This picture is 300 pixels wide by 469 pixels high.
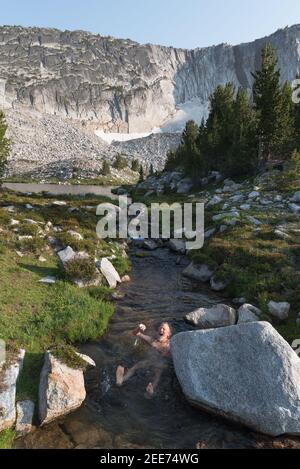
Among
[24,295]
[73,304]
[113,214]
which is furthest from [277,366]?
[113,214]

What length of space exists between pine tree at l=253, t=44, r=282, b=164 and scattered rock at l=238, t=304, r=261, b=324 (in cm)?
3817

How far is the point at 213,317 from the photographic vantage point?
1439cm

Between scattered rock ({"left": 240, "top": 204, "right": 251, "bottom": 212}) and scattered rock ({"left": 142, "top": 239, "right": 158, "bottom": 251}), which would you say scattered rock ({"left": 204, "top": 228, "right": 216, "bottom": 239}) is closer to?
scattered rock ({"left": 142, "top": 239, "right": 158, "bottom": 251})

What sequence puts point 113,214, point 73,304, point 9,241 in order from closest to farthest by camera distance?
point 73,304
point 9,241
point 113,214

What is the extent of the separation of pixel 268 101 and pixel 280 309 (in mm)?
40180

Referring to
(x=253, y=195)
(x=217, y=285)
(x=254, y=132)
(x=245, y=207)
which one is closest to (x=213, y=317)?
(x=217, y=285)

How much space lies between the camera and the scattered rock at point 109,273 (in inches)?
725

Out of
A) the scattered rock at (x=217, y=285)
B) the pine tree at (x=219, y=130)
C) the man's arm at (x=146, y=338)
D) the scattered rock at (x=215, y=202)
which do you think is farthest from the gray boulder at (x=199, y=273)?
the pine tree at (x=219, y=130)

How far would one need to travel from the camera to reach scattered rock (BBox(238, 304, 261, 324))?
13.8m

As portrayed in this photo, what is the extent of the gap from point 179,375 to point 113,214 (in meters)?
26.1

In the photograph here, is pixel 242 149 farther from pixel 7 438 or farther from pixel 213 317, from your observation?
pixel 7 438

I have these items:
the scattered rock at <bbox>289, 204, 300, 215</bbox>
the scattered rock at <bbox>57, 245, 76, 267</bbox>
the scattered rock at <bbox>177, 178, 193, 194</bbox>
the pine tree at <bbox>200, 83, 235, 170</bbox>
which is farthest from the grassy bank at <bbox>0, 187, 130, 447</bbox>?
the pine tree at <bbox>200, 83, 235, 170</bbox>

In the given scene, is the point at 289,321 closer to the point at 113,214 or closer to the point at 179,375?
the point at 179,375

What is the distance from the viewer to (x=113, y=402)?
34.1 feet
